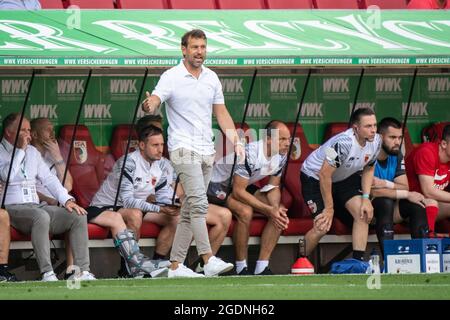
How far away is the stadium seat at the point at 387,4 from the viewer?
16328 millimetres

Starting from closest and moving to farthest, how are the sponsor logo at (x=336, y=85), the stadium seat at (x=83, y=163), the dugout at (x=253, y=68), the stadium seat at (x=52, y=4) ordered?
the dugout at (x=253, y=68) < the stadium seat at (x=83, y=163) < the stadium seat at (x=52, y=4) < the sponsor logo at (x=336, y=85)

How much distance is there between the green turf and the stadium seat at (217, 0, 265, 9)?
4.21 meters

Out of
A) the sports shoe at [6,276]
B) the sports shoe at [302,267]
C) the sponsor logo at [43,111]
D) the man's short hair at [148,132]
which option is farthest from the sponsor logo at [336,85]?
the sports shoe at [6,276]

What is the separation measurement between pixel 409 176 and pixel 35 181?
394 centimetres

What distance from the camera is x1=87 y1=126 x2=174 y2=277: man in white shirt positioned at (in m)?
13.6

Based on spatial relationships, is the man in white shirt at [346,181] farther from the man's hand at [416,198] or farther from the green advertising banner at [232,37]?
the green advertising banner at [232,37]

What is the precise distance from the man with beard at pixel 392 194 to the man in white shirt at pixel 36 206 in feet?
9.87

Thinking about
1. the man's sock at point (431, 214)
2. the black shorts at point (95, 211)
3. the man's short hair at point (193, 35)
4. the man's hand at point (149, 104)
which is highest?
the man's short hair at point (193, 35)

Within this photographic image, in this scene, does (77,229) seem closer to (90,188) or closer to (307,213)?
(90,188)

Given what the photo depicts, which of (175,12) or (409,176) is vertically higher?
(175,12)

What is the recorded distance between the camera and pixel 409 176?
15.3 m

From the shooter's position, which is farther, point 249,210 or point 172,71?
point 249,210

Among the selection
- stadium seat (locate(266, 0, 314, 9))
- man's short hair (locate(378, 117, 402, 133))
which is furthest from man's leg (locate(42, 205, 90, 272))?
stadium seat (locate(266, 0, 314, 9))
